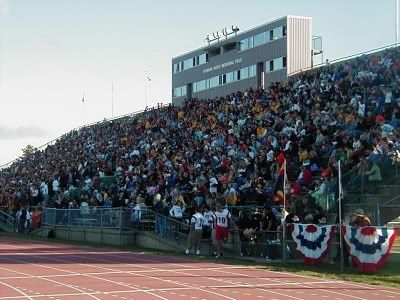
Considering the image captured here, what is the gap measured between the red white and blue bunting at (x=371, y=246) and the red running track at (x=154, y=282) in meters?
1.93

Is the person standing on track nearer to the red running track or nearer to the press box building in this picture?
the red running track

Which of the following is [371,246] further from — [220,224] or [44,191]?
[44,191]

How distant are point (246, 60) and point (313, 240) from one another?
26.4m

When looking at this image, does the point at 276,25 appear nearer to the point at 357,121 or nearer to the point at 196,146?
the point at 196,146

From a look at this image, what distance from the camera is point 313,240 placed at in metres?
19.5

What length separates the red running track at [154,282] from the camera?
13.7 m

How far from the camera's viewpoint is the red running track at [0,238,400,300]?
13.7 meters

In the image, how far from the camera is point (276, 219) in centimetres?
2159

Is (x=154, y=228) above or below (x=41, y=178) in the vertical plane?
below

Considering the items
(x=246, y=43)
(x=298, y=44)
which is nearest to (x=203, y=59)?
(x=246, y=43)

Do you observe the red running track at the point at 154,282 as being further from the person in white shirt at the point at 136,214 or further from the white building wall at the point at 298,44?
the white building wall at the point at 298,44

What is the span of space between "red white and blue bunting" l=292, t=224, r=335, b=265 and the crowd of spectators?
1.08m

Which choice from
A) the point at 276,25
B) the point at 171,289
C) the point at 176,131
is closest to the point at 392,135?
the point at 171,289

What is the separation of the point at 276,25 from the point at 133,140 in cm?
1116
